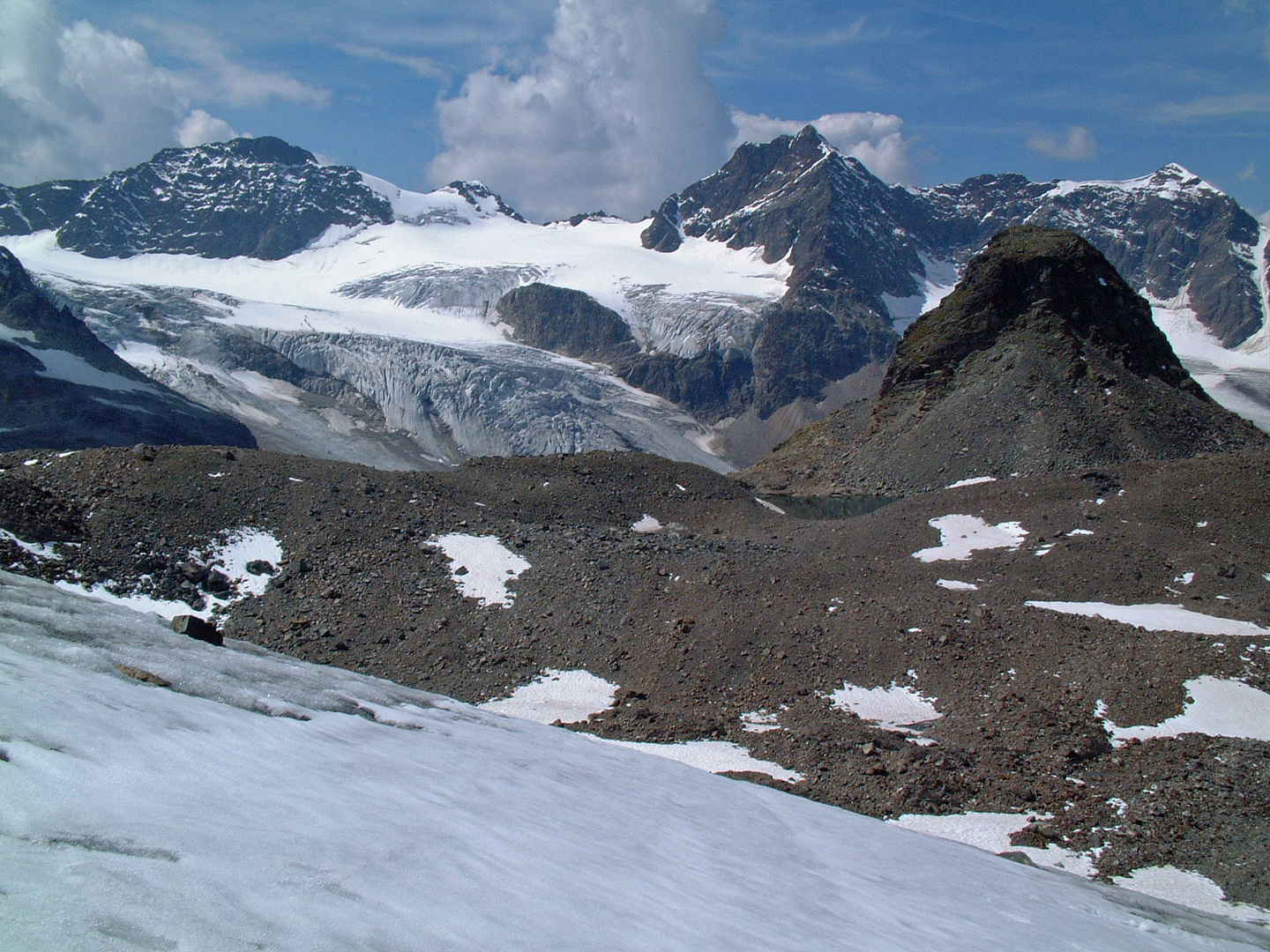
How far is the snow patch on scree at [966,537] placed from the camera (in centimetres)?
3275

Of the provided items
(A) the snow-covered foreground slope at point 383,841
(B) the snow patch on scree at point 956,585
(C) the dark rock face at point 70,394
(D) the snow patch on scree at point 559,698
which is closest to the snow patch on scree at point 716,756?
(D) the snow patch on scree at point 559,698

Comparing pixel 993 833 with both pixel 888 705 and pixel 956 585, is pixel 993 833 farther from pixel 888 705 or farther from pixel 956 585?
pixel 956 585

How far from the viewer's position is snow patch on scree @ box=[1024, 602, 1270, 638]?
19.7 m

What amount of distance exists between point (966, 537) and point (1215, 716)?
19.1 metres

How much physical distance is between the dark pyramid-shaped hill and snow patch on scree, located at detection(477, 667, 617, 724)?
40657 millimetres

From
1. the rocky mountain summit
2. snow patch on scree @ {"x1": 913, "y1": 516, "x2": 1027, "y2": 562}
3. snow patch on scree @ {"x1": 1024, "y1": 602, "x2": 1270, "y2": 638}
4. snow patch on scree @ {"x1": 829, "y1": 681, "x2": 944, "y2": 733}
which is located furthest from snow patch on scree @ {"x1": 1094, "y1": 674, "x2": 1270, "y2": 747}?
snow patch on scree @ {"x1": 913, "y1": 516, "x2": 1027, "y2": 562}

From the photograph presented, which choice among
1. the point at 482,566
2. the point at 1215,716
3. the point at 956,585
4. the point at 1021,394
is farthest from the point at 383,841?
the point at 1021,394

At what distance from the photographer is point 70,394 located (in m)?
102

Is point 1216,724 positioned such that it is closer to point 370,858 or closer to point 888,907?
point 888,907

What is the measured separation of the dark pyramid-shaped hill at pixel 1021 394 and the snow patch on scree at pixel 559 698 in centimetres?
4066

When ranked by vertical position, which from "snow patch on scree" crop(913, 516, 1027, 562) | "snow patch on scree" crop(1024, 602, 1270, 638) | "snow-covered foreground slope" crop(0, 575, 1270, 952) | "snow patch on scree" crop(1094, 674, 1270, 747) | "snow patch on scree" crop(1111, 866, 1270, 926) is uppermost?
"snow patch on scree" crop(913, 516, 1027, 562)

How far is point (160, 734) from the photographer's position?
18.2 feet

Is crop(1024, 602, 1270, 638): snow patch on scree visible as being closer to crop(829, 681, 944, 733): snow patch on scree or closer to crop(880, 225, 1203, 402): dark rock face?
crop(829, 681, 944, 733): snow patch on scree

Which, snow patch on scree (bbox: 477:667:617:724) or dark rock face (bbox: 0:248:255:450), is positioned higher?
dark rock face (bbox: 0:248:255:450)
